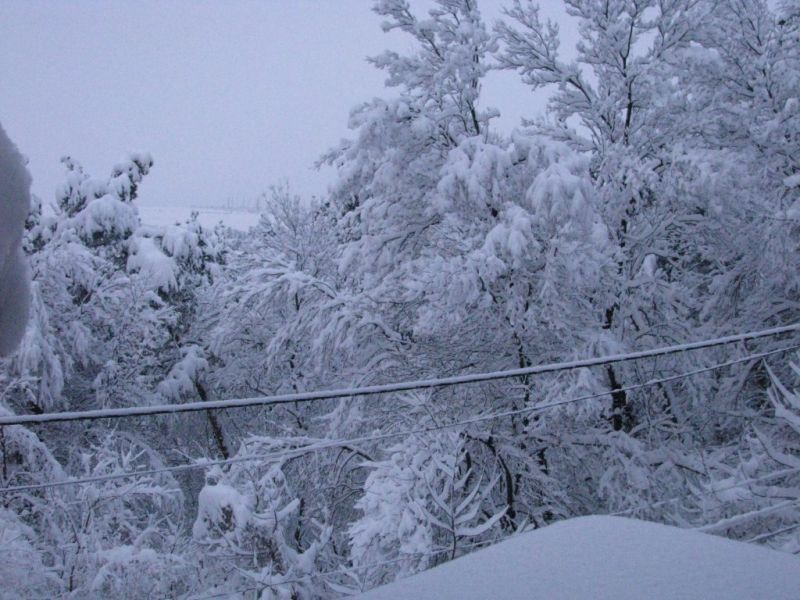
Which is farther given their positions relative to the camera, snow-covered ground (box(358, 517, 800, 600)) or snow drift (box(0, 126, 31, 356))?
snow-covered ground (box(358, 517, 800, 600))

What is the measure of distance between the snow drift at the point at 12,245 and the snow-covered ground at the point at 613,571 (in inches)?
34.8

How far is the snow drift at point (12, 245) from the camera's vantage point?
77cm

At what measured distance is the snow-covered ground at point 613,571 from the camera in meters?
1.22

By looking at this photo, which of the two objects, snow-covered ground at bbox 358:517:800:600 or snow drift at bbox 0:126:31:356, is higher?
snow drift at bbox 0:126:31:356

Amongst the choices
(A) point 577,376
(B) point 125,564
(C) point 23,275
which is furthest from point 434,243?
(C) point 23,275

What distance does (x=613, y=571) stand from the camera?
131 cm

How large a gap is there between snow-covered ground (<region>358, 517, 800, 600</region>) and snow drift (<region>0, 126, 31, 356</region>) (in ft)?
2.90

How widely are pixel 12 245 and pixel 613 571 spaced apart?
1336 mm

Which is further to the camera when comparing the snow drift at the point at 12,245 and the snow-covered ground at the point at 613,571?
the snow-covered ground at the point at 613,571

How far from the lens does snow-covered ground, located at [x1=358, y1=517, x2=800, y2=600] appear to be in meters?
1.22

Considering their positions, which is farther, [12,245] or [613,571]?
[613,571]

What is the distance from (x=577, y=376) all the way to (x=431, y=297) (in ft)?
5.34

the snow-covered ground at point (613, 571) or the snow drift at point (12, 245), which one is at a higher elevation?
the snow drift at point (12, 245)

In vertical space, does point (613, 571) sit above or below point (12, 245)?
below
